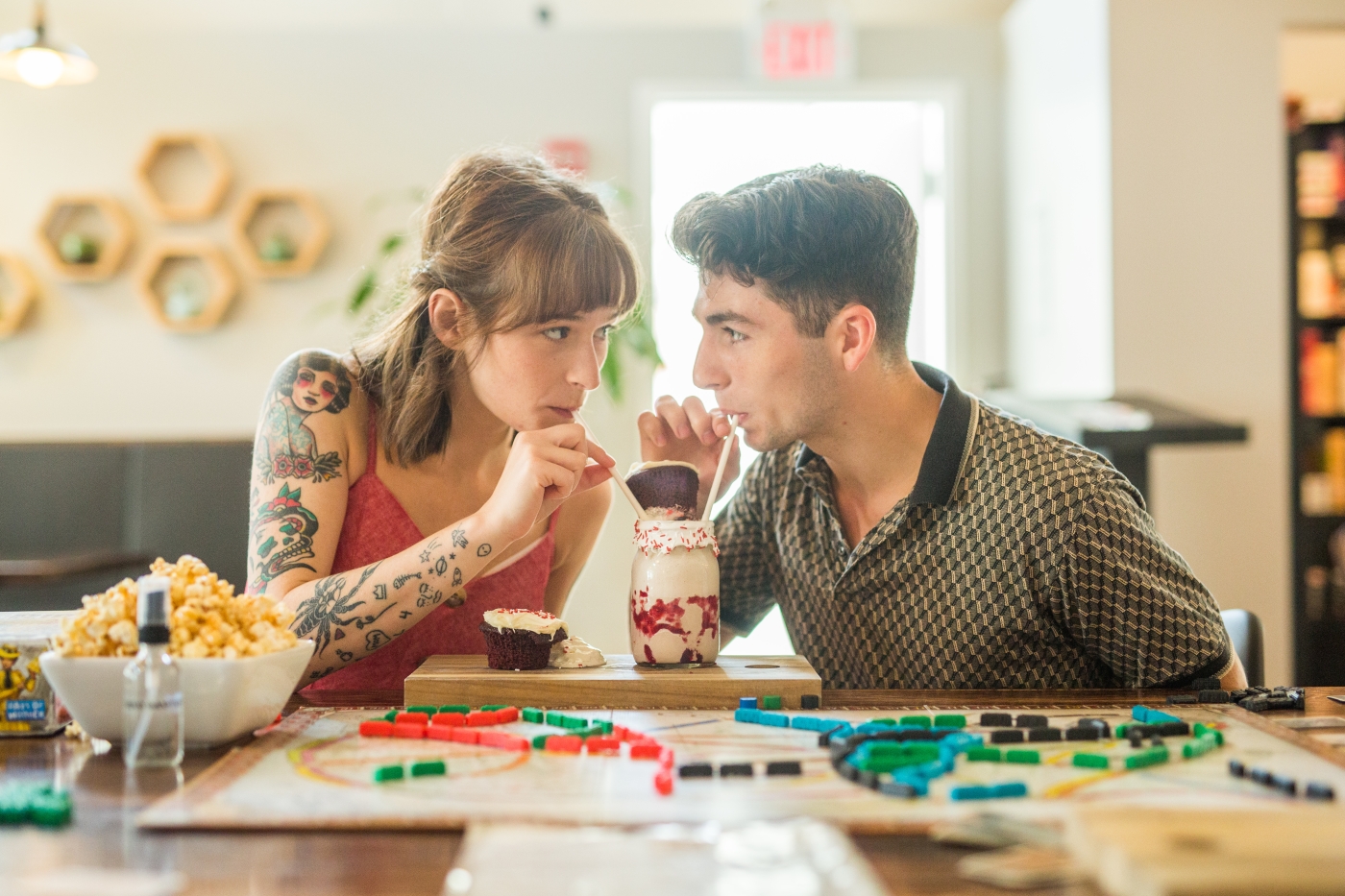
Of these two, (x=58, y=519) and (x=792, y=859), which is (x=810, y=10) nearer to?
(x=58, y=519)

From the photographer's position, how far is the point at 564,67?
4.46 meters

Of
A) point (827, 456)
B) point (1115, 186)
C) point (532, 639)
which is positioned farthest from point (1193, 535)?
point (532, 639)

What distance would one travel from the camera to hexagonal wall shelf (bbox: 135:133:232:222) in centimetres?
436

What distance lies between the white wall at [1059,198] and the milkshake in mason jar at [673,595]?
2752 mm

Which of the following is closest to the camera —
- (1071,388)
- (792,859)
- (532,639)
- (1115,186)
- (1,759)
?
(792,859)

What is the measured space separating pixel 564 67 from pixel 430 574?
11.7 feet

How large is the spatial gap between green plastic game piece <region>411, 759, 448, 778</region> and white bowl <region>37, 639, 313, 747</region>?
178 mm

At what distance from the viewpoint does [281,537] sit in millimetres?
1357

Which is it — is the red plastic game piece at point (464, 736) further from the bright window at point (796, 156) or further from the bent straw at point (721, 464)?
the bright window at point (796, 156)

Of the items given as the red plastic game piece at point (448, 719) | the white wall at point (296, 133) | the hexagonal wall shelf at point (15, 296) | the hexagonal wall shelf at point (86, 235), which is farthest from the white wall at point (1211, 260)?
the hexagonal wall shelf at point (15, 296)

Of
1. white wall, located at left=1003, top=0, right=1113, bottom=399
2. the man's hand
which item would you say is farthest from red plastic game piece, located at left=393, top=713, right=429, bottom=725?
white wall, located at left=1003, top=0, right=1113, bottom=399

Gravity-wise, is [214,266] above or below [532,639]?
above

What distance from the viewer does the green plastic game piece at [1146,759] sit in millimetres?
862

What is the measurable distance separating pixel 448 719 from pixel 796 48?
12.4ft
